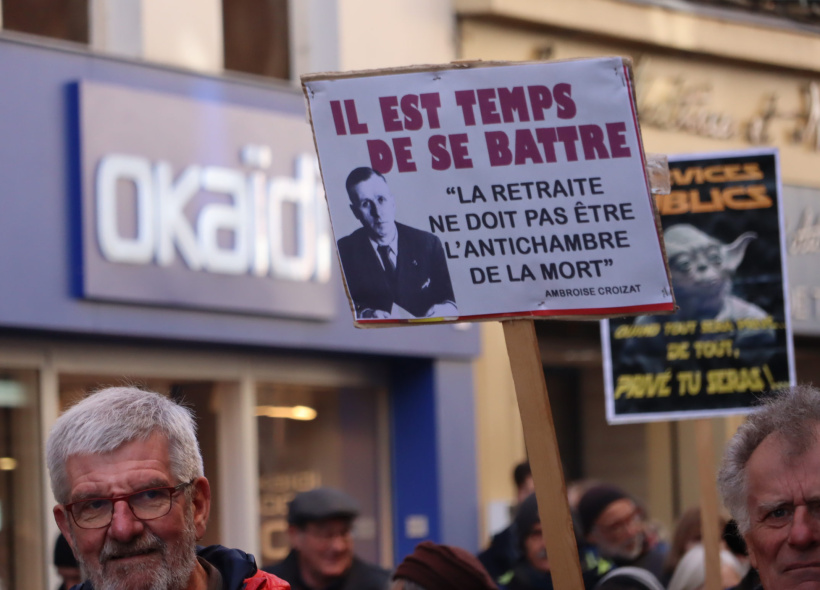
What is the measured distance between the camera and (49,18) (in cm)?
927

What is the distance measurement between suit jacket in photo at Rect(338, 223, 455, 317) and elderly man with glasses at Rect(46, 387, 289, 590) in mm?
596

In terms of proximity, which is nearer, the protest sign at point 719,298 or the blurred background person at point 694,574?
the protest sign at point 719,298

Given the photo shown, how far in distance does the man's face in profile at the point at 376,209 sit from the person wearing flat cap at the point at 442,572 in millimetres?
1371

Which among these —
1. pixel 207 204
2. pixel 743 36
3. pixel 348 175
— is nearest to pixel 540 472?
pixel 348 175

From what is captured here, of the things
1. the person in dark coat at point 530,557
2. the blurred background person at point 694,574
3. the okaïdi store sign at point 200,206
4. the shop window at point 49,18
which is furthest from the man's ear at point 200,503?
the shop window at point 49,18

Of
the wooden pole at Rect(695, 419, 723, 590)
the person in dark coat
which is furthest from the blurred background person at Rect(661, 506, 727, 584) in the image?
the wooden pole at Rect(695, 419, 723, 590)

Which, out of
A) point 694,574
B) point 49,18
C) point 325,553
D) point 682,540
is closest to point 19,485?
point 49,18

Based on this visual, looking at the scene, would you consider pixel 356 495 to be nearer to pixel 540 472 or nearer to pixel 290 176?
pixel 290 176

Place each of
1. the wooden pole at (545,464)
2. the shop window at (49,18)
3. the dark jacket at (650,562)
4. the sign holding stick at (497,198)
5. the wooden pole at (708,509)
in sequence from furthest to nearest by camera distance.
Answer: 1. the shop window at (49,18)
2. the dark jacket at (650,562)
3. the wooden pole at (708,509)
4. the sign holding stick at (497,198)
5. the wooden pole at (545,464)

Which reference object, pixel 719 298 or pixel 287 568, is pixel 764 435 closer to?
pixel 719 298

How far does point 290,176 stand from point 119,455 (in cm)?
692

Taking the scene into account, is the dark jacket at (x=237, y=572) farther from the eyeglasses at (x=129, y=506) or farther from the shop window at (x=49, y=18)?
the shop window at (x=49, y=18)

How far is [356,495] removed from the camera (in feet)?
35.7

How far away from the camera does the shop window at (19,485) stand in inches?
340
